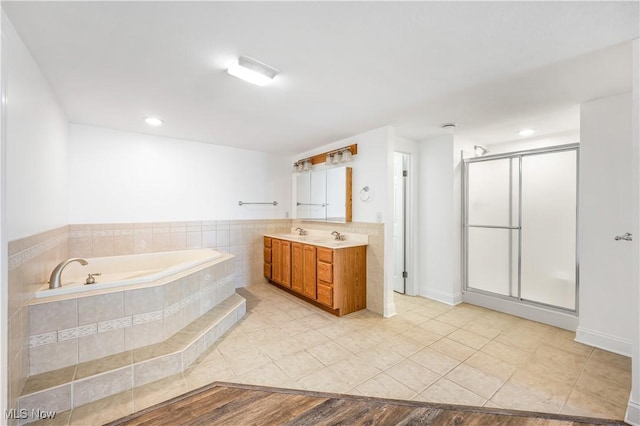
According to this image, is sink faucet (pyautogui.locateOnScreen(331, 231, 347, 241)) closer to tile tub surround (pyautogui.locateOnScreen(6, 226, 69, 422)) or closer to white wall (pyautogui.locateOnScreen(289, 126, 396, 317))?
white wall (pyautogui.locateOnScreen(289, 126, 396, 317))

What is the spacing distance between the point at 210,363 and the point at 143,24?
237 centimetres

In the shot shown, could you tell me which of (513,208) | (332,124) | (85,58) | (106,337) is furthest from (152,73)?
(513,208)

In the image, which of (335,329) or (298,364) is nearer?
(298,364)

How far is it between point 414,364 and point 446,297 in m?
1.70

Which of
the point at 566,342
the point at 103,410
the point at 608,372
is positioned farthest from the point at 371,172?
the point at 103,410

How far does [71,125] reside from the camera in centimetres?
307

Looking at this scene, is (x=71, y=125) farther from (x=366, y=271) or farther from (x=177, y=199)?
(x=366, y=271)

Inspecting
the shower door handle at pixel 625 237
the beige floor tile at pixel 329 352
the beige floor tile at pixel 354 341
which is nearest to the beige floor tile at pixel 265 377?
the beige floor tile at pixel 329 352

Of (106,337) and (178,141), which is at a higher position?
(178,141)

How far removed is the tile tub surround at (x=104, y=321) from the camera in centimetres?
179

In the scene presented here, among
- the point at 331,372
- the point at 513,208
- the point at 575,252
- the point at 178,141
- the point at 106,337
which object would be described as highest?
the point at 178,141

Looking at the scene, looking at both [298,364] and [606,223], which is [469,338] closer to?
[606,223]

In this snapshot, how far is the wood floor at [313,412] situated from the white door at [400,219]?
2.38 metres

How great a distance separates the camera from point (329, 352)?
2.34 meters
